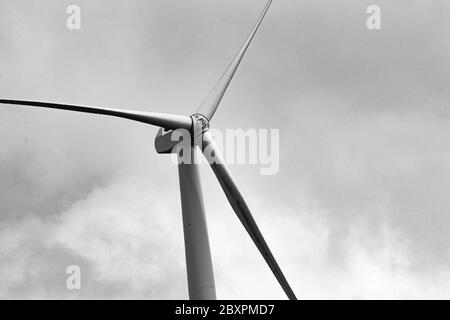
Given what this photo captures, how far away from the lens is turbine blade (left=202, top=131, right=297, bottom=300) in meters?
25.7

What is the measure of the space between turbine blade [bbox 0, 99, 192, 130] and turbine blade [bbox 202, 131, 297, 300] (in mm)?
1292

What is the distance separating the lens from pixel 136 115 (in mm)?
25625

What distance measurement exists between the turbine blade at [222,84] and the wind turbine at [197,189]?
2.6 inches

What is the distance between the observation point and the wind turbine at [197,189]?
24.4 metres

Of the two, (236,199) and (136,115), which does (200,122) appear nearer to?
(136,115)

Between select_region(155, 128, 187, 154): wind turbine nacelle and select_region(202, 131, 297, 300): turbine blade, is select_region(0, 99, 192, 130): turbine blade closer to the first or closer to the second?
select_region(155, 128, 187, 154): wind turbine nacelle

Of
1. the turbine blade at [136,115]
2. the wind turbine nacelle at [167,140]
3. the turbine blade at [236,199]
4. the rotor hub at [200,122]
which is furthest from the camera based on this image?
the rotor hub at [200,122]

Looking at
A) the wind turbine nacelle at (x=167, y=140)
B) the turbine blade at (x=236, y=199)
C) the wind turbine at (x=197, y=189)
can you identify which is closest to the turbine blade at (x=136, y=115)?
the wind turbine at (x=197, y=189)

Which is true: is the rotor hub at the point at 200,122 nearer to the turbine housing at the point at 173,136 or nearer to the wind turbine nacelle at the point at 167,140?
the turbine housing at the point at 173,136

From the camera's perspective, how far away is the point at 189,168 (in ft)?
85.6
